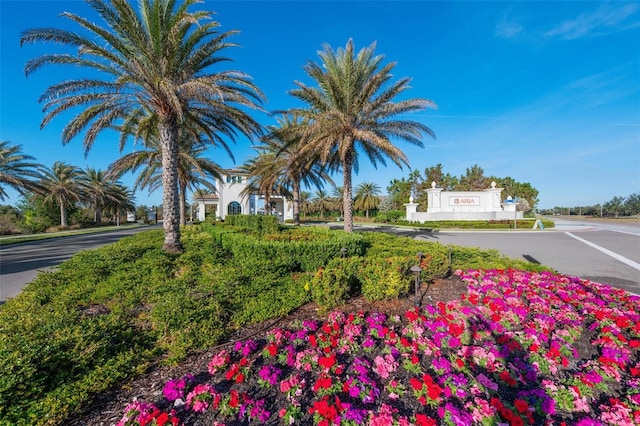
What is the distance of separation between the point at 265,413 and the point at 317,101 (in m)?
11.5

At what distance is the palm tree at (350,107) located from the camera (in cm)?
1071

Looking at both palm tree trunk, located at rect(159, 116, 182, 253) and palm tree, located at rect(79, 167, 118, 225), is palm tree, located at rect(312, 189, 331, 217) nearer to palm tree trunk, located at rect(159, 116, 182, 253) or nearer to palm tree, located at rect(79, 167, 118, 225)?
palm tree, located at rect(79, 167, 118, 225)

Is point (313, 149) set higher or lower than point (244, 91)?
lower

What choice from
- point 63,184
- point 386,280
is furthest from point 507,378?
point 63,184

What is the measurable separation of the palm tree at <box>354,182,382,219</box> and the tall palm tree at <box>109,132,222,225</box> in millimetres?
36255

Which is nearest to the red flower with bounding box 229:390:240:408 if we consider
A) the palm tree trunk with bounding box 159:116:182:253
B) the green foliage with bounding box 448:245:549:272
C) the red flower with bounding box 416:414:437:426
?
the red flower with bounding box 416:414:437:426

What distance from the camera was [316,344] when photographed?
3297 mm

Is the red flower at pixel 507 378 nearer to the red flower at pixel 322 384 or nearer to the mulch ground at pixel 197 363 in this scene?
the mulch ground at pixel 197 363

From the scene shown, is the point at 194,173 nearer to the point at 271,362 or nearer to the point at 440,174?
the point at 271,362

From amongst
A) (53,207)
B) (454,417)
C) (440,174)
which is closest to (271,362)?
(454,417)

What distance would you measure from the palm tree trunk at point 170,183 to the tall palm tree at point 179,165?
524 cm

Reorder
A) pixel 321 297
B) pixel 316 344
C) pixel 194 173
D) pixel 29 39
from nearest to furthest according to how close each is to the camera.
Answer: pixel 316 344
pixel 321 297
pixel 29 39
pixel 194 173

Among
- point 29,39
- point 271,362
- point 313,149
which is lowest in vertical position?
point 271,362

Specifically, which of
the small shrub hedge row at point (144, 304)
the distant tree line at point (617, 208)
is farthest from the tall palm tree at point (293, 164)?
the distant tree line at point (617, 208)
